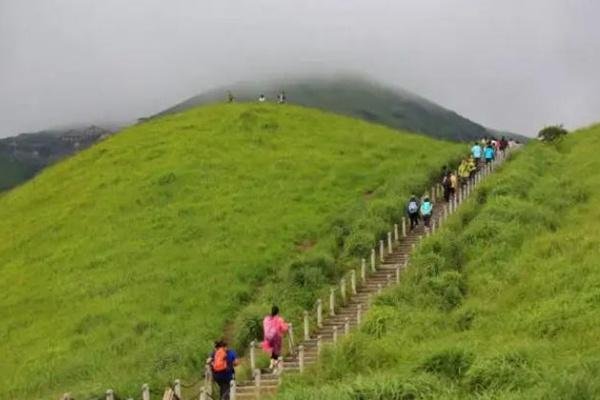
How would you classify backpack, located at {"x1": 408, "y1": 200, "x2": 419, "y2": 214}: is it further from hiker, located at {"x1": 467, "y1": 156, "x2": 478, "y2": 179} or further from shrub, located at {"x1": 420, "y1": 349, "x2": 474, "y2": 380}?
shrub, located at {"x1": 420, "y1": 349, "x2": 474, "y2": 380}

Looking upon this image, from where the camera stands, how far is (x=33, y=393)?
29578 mm

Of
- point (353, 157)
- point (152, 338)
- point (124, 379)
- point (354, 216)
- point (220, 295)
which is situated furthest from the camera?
point (353, 157)

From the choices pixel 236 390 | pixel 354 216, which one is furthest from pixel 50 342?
pixel 354 216

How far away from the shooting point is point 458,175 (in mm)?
50844

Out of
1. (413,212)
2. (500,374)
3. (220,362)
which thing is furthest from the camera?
(413,212)

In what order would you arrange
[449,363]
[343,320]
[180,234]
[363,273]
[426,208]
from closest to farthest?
[449,363], [343,320], [363,273], [426,208], [180,234]

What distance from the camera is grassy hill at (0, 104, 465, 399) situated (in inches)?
1291

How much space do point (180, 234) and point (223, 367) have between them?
2408 centimetres

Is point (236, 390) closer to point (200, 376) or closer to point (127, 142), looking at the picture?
point (200, 376)

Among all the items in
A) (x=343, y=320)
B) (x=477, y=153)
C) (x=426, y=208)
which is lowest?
(x=343, y=320)

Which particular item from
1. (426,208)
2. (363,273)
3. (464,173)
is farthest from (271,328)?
(464,173)

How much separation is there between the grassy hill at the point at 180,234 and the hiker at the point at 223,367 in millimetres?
4969

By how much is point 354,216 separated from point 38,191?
26.9 m

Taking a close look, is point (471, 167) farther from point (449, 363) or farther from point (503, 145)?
point (449, 363)
